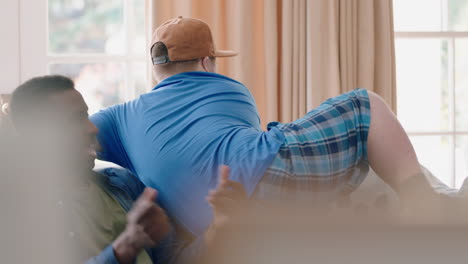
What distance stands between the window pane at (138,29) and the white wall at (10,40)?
0.63 m

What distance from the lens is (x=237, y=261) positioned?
0.49 m

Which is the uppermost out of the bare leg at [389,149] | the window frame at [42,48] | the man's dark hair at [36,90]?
the window frame at [42,48]

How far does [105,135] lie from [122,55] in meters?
1.58

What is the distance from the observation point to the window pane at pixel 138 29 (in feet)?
10.3

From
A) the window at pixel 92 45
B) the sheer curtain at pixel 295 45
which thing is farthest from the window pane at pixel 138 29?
the sheer curtain at pixel 295 45

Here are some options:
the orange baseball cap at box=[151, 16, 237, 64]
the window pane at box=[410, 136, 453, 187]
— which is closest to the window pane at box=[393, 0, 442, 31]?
the window pane at box=[410, 136, 453, 187]

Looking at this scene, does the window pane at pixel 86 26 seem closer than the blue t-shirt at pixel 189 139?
No

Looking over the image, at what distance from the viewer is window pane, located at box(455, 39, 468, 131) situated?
333cm

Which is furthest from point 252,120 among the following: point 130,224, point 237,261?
point 237,261

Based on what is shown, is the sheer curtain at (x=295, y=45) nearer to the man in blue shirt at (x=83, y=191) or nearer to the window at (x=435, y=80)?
the window at (x=435, y=80)

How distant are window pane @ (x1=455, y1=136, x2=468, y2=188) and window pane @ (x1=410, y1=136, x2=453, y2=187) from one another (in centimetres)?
6

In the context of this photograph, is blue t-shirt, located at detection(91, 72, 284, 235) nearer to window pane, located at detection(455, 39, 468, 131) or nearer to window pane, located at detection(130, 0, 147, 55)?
window pane, located at detection(130, 0, 147, 55)

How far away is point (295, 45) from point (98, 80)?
1.13 m

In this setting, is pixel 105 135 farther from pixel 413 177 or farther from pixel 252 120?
pixel 413 177
